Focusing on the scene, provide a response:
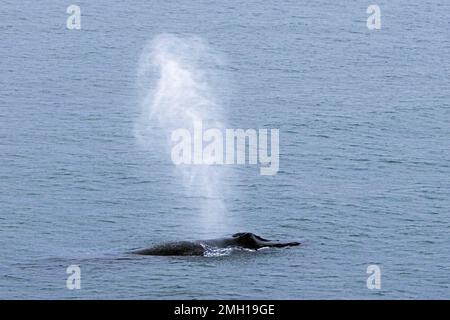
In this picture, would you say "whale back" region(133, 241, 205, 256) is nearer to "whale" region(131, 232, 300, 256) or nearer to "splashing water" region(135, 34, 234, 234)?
"whale" region(131, 232, 300, 256)

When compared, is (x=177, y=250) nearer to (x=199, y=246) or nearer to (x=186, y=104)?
(x=199, y=246)

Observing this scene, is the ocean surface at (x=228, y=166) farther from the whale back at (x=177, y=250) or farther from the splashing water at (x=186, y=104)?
the whale back at (x=177, y=250)

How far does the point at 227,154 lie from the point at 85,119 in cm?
2180

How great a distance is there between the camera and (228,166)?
397 feet

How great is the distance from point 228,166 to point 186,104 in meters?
24.0

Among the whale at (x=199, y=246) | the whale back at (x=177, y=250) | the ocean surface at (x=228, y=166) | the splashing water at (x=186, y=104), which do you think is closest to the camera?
the ocean surface at (x=228, y=166)

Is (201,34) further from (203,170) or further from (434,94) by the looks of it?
(203,170)

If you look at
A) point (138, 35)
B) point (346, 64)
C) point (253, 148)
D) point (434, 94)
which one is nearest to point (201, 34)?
point (138, 35)

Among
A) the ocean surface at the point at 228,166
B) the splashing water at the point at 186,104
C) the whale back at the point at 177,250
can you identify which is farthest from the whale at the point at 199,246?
the splashing water at the point at 186,104

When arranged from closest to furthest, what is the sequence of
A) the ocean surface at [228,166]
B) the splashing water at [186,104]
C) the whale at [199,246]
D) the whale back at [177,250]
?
the ocean surface at [228,166] < the whale back at [177,250] < the whale at [199,246] < the splashing water at [186,104]

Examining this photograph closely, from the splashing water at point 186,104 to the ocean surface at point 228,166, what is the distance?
13.4 inches

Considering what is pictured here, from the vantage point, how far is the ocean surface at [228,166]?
81.8m

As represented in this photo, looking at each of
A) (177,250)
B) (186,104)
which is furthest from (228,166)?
(177,250)

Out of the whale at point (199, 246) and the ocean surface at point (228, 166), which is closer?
the ocean surface at point (228, 166)
